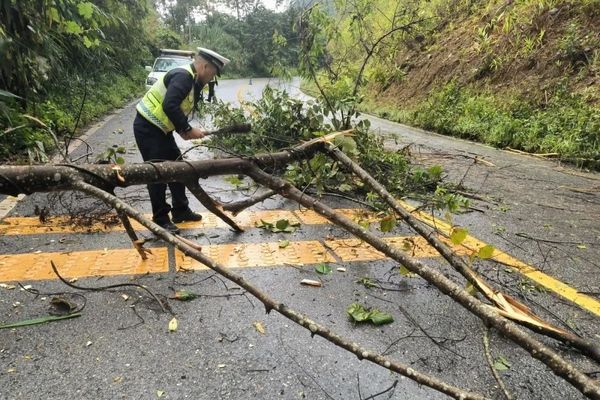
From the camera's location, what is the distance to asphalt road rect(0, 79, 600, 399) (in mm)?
1930

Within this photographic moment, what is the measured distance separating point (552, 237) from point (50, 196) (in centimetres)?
481

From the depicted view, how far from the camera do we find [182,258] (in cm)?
323

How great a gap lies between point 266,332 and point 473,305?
44.6 inches

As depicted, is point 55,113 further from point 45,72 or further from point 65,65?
point 65,65

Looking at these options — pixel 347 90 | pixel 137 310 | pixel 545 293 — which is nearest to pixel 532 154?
pixel 347 90

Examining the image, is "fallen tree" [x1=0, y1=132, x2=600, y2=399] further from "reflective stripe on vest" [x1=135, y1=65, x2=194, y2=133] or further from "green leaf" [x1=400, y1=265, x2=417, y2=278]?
"reflective stripe on vest" [x1=135, y1=65, x2=194, y2=133]

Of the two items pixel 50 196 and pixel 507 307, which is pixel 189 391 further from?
pixel 50 196

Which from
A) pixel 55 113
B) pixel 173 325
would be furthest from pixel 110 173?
pixel 55 113

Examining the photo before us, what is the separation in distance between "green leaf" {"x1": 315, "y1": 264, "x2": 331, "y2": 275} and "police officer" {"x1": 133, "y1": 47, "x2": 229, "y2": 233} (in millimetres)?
1382

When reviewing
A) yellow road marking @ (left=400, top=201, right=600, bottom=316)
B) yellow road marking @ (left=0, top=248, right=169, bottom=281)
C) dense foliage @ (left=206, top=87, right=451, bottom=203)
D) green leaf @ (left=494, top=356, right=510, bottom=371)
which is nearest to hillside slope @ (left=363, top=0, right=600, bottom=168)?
dense foliage @ (left=206, top=87, right=451, bottom=203)

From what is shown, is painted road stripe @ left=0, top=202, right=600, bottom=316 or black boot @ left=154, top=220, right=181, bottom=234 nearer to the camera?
painted road stripe @ left=0, top=202, right=600, bottom=316

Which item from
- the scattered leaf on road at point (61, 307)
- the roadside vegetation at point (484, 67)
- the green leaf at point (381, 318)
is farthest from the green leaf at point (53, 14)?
the green leaf at point (381, 318)

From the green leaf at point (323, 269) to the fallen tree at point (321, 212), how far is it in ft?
2.66

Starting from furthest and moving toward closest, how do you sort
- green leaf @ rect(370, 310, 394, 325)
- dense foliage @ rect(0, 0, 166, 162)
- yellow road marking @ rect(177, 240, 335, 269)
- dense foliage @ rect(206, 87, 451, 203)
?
1. dense foliage @ rect(0, 0, 166, 162)
2. dense foliage @ rect(206, 87, 451, 203)
3. yellow road marking @ rect(177, 240, 335, 269)
4. green leaf @ rect(370, 310, 394, 325)
